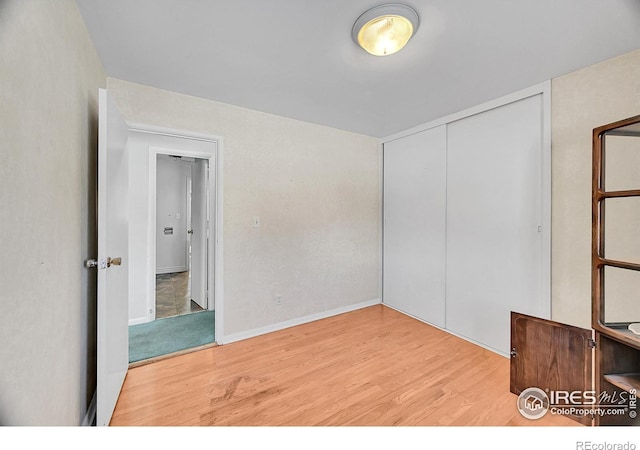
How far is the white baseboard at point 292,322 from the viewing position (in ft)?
8.34

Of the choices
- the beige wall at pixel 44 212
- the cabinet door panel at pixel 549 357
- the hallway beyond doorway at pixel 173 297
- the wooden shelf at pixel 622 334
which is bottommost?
the hallway beyond doorway at pixel 173 297

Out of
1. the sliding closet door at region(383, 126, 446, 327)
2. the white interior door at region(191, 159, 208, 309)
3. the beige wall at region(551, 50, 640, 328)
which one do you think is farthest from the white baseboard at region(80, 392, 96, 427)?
the beige wall at region(551, 50, 640, 328)

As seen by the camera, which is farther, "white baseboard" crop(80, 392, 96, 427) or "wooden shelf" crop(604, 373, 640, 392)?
"white baseboard" crop(80, 392, 96, 427)

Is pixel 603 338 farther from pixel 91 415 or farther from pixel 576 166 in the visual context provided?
pixel 91 415

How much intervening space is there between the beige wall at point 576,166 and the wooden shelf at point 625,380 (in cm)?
66

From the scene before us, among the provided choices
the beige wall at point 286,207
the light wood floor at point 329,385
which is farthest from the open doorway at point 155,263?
the light wood floor at point 329,385

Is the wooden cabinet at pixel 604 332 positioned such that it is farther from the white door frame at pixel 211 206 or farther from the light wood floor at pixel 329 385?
the white door frame at pixel 211 206

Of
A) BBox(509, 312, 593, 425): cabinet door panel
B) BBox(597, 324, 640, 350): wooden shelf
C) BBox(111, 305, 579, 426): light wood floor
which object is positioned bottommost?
BBox(111, 305, 579, 426): light wood floor

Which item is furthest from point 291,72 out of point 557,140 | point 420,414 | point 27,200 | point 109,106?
point 420,414

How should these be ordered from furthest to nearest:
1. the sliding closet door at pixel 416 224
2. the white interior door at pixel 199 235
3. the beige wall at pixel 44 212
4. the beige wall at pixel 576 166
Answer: the white interior door at pixel 199 235 → the sliding closet door at pixel 416 224 → the beige wall at pixel 576 166 → the beige wall at pixel 44 212

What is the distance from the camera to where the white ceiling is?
132 cm

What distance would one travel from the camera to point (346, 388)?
1.83 metres

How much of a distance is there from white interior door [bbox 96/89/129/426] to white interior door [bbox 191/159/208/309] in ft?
5.60

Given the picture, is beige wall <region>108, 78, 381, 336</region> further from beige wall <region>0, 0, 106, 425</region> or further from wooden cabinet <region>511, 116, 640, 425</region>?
wooden cabinet <region>511, 116, 640, 425</region>
